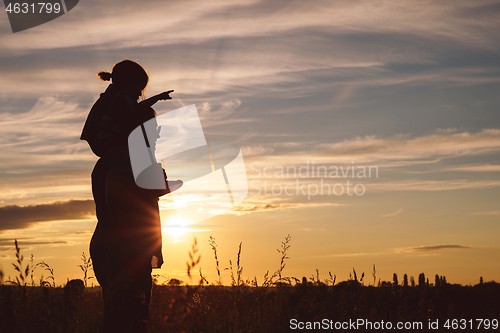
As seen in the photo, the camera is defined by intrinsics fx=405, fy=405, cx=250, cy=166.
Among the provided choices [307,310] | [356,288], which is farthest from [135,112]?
[356,288]

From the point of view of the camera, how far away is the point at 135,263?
3.30 m

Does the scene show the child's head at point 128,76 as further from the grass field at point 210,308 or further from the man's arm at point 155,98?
the grass field at point 210,308

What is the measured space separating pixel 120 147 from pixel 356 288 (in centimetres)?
369

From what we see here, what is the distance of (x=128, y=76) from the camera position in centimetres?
361

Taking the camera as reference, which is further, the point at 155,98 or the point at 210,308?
the point at 210,308

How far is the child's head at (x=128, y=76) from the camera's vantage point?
3.61 meters

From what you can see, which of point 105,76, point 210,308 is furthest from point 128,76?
point 210,308

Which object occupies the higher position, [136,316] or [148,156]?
[148,156]

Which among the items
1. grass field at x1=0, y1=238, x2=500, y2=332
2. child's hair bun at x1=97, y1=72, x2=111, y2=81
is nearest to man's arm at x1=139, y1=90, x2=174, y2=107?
child's hair bun at x1=97, y1=72, x2=111, y2=81

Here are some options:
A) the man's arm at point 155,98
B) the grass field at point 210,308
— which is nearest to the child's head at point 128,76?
the man's arm at point 155,98

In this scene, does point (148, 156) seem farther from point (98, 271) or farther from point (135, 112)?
point (98, 271)

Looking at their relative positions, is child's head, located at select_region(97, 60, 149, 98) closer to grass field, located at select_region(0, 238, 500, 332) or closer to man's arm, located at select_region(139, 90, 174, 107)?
man's arm, located at select_region(139, 90, 174, 107)

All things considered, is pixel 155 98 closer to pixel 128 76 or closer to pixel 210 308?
pixel 128 76

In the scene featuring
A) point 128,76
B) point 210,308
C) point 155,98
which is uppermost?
point 128,76
